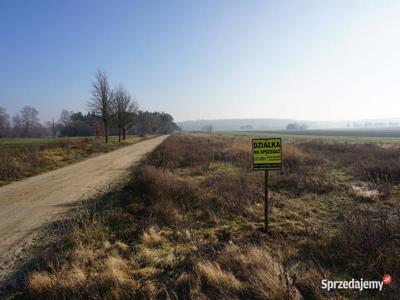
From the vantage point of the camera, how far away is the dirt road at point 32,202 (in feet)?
15.4

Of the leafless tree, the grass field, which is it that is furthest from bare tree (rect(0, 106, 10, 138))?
the grass field

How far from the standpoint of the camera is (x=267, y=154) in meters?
5.29

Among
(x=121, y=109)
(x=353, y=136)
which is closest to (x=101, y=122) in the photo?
(x=121, y=109)

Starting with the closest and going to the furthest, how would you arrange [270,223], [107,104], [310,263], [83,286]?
1. [83,286]
2. [310,263]
3. [270,223]
4. [107,104]

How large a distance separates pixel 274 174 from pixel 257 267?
27.7ft

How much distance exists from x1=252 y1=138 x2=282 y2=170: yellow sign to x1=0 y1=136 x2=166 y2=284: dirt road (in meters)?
5.71

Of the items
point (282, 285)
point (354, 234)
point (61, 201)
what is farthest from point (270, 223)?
point (61, 201)

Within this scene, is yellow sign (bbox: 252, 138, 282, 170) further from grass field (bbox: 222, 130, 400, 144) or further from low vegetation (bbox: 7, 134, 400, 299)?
grass field (bbox: 222, 130, 400, 144)

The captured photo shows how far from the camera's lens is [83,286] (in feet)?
9.97

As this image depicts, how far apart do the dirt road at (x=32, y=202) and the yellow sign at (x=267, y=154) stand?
5.71 m

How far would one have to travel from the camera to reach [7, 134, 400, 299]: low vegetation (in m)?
3.02

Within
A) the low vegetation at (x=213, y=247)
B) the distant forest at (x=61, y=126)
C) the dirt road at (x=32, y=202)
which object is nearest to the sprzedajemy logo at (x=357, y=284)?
the low vegetation at (x=213, y=247)

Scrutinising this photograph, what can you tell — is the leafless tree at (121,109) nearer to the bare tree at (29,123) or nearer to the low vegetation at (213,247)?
the low vegetation at (213,247)

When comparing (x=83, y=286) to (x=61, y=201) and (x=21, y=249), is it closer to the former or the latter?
(x=21, y=249)
